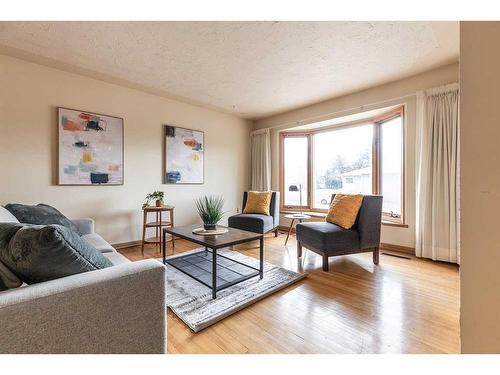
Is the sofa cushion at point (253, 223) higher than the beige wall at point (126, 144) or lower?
lower

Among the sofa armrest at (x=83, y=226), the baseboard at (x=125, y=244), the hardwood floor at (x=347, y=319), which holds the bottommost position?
the hardwood floor at (x=347, y=319)

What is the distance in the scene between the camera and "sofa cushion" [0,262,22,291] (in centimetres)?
77

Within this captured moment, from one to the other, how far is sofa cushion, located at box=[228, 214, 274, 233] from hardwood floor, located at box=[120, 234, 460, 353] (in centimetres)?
100

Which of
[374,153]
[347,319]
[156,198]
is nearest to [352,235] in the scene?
[347,319]

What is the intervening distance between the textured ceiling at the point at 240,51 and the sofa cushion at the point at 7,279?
6.48ft

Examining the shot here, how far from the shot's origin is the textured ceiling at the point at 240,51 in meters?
1.98

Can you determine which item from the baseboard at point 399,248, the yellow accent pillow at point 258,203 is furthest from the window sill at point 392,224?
the yellow accent pillow at point 258,203

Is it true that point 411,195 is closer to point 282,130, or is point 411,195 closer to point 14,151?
point 282,130

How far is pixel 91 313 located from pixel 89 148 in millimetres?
2770

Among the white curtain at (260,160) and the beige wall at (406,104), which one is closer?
the beige wall at (406,104)

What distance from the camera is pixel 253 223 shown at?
332cm

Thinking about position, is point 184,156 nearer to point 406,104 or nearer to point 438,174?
point 406,104

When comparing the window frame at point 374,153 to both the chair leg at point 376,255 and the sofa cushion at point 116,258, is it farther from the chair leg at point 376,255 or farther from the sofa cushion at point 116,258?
the sofa cushion at point 116,258
